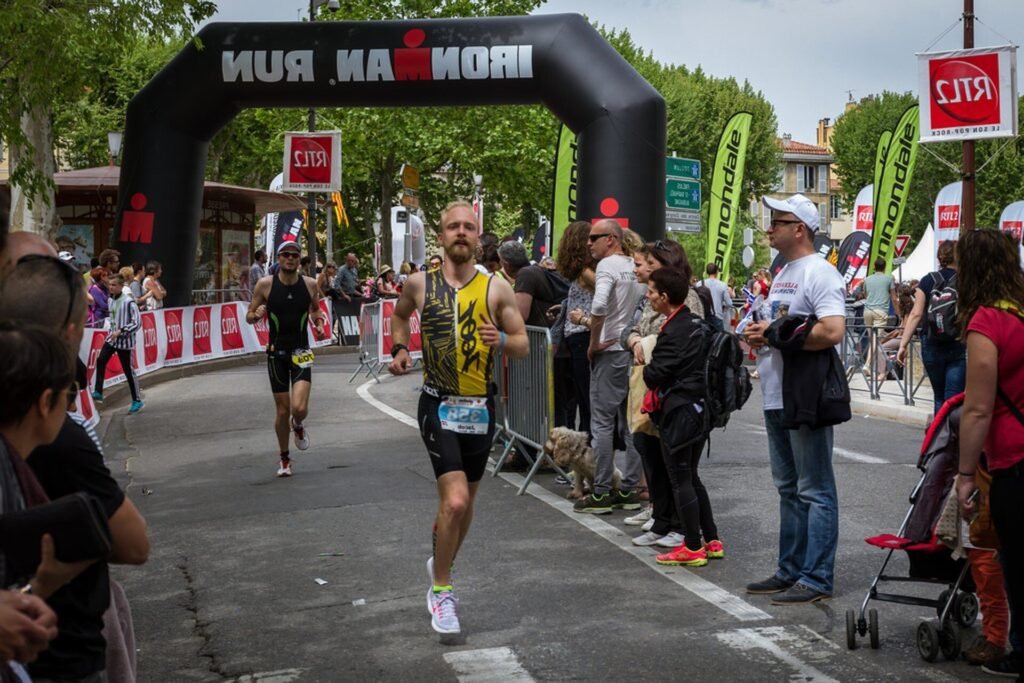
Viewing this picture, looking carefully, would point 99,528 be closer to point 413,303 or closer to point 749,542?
point 413,303

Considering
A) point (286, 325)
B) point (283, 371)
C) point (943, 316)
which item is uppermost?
point (943, 316)

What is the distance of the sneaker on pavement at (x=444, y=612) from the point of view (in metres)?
5.90

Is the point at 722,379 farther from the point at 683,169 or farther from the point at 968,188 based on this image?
the point at 683,169

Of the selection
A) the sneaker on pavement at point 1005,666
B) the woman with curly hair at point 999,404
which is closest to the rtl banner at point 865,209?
the sneaker on pavement at point 1005,666

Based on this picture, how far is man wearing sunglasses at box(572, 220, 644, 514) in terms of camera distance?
29.0 feet

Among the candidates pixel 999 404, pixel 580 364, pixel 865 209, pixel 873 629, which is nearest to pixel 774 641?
pixel 873 629

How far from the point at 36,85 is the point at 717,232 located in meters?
16.2

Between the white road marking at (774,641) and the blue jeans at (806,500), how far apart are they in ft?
1.86

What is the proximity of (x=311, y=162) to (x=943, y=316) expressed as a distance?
18615mm

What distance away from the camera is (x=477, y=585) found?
6.97 metres

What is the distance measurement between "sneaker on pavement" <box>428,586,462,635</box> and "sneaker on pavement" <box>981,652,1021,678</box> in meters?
2.19

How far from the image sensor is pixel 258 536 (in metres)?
8.47

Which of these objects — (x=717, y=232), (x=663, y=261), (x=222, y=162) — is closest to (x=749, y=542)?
(x=663, y=261)

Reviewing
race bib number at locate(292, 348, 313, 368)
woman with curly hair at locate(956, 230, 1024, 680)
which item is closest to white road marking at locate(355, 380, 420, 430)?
race bib number at locate(292, 348, 313, 368)
